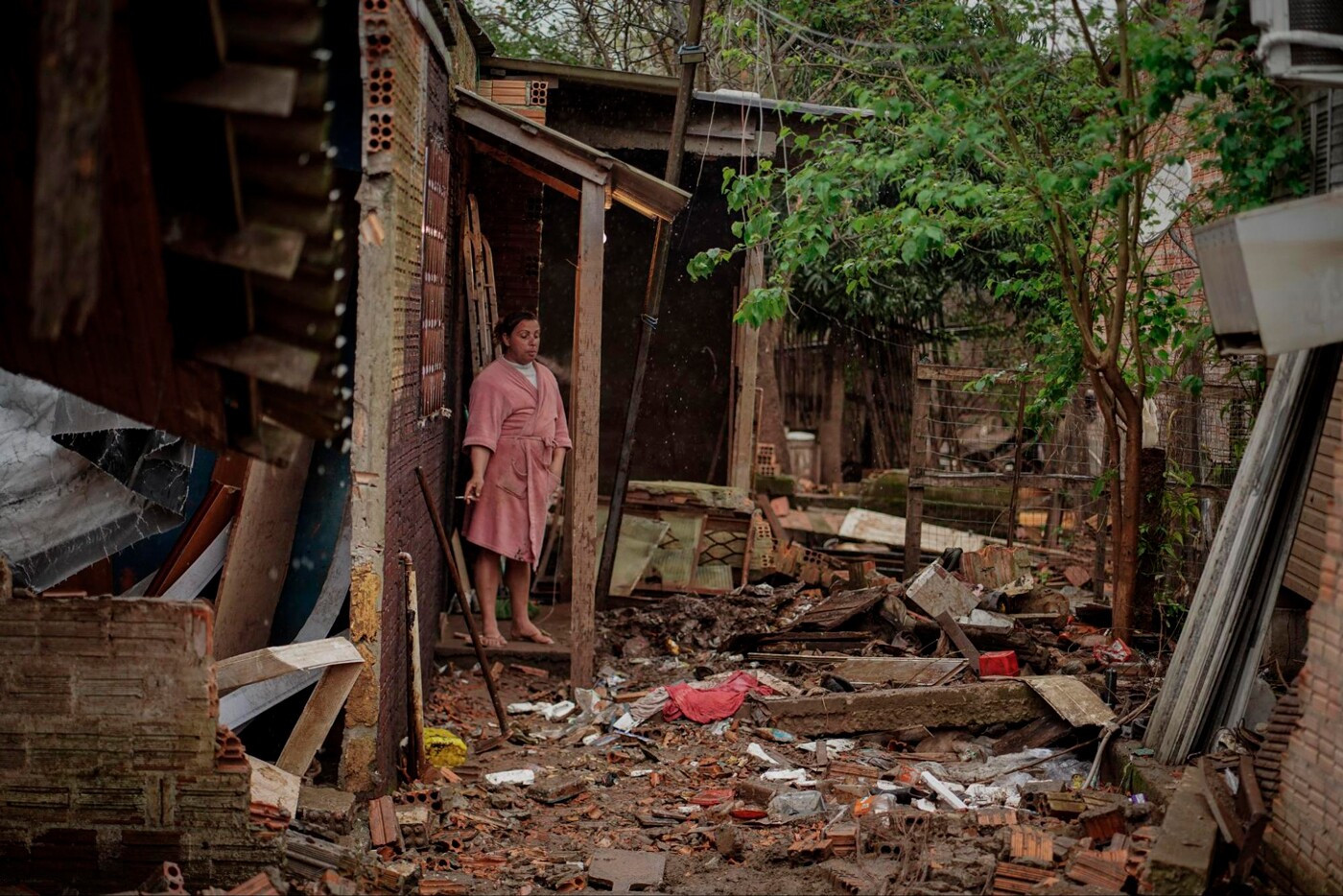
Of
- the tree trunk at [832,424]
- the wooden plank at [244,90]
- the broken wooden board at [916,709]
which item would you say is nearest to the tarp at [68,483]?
the wooden plank at [244,90]

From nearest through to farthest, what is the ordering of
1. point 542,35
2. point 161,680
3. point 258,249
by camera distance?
point 258,249
point 161,680
point 542,35

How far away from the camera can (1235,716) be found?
5.67 m

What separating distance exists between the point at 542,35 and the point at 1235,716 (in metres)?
13.6

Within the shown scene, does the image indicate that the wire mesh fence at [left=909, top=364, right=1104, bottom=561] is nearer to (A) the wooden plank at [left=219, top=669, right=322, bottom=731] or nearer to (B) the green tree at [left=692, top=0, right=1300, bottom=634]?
(B) the green tree at [left=692, top=0, right=1300, bottom=634]

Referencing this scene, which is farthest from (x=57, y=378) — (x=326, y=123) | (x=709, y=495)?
(x=709, y=495)

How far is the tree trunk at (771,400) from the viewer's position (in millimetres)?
16281

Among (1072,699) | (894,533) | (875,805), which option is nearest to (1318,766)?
(875,805)

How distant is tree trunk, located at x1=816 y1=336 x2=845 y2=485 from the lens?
16766 mm

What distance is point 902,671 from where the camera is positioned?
791 centimetres

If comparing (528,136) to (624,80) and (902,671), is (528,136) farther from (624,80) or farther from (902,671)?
(902,671)

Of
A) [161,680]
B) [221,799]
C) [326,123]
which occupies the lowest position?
[221,799]

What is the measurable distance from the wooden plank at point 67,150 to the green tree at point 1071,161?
459cm

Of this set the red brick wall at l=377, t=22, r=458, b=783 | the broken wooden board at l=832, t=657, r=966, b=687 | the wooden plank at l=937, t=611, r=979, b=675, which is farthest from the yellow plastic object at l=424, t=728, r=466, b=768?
the wooden plank at l=937, t=611, r=979, b=675

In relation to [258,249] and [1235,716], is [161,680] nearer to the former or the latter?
[258,249]
